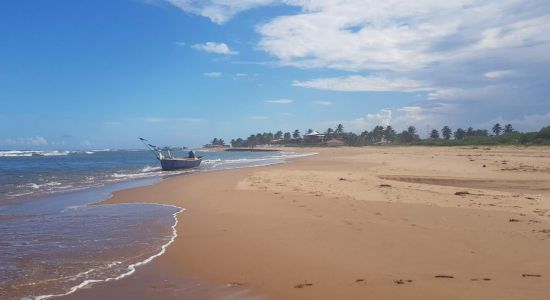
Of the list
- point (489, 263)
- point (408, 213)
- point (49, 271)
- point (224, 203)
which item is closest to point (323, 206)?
point (408, 213)

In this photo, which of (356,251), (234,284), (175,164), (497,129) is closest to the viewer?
(234,284)

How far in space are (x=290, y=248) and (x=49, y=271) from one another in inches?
152

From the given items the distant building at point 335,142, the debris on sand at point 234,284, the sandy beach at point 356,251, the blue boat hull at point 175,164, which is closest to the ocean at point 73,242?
the sandy beach at point 356,251

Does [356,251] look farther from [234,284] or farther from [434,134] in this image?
[434,134]

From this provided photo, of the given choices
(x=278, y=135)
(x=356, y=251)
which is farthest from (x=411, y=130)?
(x=356, y=251)

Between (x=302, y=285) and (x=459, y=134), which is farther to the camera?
(x=459, y=134)

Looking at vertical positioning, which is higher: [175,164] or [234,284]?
[175,164]

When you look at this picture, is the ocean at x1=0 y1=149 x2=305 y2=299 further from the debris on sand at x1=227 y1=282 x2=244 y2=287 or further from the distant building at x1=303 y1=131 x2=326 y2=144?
the distant building at x1=303 y1=131 x2=326 y2=144

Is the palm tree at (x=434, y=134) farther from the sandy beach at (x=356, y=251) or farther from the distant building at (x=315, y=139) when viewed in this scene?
the sandy beach at (x=356, y=251)

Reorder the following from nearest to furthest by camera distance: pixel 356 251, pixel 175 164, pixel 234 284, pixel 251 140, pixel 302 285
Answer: pixel 302 285, pixel 234 284, pixel 356 251, pixel 175 164, pixel 251 140

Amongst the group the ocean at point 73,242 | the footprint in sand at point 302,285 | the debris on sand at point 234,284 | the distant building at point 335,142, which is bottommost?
the debris on sand at point 234,284

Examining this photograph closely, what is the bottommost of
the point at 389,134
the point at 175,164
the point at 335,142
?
the point at 175,164

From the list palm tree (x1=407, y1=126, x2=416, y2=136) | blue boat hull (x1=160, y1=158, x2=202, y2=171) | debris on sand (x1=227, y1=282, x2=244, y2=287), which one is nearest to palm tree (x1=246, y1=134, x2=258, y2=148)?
palm tree (x1=407, y1=126, x2=416, y2=136)

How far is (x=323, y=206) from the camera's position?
37.4 feet
